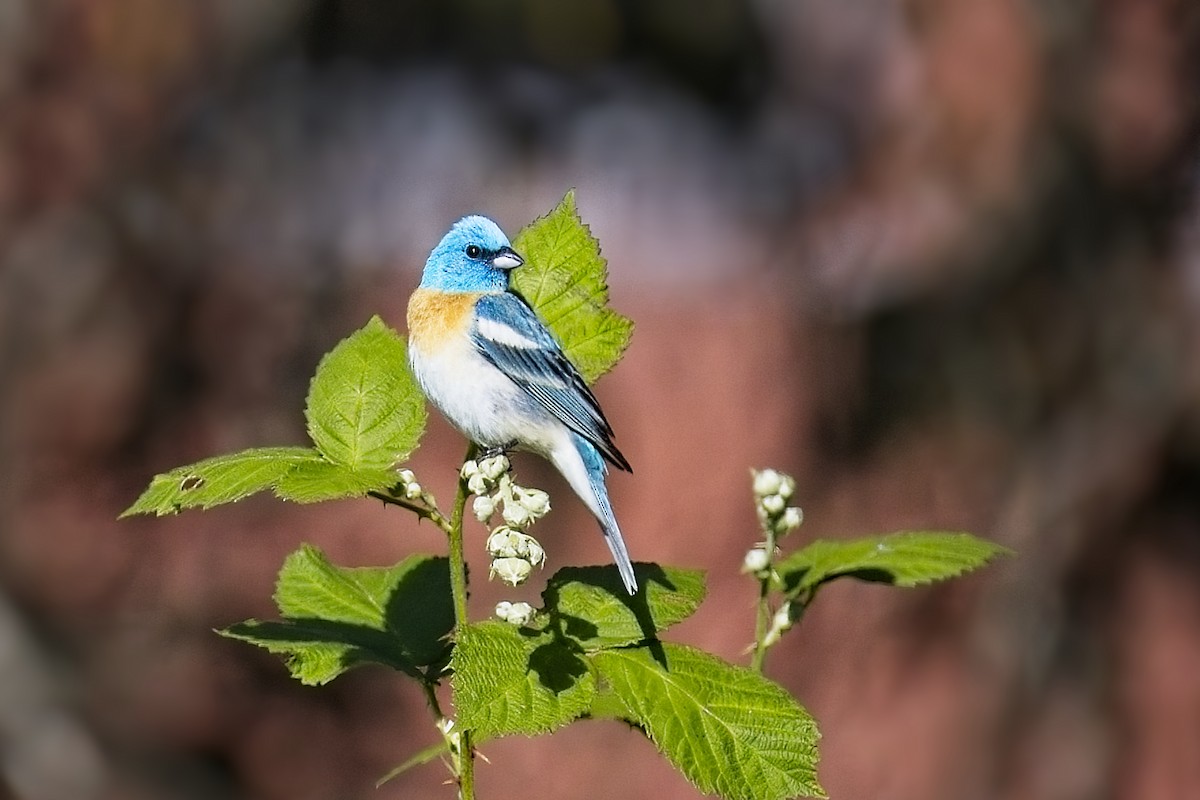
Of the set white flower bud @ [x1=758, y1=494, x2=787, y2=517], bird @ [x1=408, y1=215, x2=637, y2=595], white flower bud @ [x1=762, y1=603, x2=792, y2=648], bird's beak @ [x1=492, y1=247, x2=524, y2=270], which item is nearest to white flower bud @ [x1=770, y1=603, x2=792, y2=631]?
white flower bud @ [x1=762, y1=603, x2=792, y2=648]

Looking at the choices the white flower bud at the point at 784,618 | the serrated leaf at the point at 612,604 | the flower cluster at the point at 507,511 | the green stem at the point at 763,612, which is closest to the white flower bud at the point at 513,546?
the flower cluster at the point at 507,511

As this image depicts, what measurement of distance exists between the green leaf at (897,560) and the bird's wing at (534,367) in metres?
0.28

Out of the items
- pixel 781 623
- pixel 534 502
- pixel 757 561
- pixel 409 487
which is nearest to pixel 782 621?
pixel 781 623

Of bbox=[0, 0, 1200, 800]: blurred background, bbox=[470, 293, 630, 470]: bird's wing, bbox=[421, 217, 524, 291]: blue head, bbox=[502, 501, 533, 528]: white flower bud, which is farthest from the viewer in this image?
bbox=[0, 0, 1200, 800]: blurred background

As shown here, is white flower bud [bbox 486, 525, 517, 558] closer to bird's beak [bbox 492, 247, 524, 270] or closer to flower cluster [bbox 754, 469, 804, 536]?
flower cluster [bbox 754, 469, 804, 536]

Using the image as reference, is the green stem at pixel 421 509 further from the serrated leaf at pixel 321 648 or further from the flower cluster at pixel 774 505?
the flower cluster at pixel 774 505

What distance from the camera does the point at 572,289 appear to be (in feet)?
4.23

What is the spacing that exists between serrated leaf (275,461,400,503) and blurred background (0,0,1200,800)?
2.64 metres

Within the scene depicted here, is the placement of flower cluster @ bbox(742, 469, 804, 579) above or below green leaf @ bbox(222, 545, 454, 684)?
above

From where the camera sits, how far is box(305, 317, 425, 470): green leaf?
46.2 inches

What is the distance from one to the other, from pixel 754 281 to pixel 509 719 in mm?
3400

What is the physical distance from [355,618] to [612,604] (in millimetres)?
327

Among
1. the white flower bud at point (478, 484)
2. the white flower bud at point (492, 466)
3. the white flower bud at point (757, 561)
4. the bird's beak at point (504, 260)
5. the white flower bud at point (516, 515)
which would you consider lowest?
the white flower bud at point (516, 515)

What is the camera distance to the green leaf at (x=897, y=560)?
4.76ft
